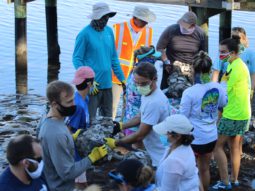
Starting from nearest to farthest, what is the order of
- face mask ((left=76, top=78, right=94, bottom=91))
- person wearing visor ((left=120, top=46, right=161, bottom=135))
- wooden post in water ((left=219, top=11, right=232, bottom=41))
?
face mask ((left=76, top=78, right=94, bottom=91)) < person wearing visor ((left=120, top=46, right=161, bottom=135)) < wooden post in water ((left=219, top=11, right=232, bottom=41))

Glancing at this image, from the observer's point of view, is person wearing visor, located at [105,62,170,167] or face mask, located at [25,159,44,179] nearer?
face mask, located at [25,159,44,179]

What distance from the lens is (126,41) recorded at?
8.00 m

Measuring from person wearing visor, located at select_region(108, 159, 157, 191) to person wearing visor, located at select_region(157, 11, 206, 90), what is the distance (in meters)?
4.34

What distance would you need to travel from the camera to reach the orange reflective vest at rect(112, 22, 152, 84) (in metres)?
7.93

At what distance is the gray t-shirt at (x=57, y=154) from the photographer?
4195 millimetres

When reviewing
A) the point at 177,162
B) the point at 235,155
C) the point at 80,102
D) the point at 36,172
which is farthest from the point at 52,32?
the point at 36,172

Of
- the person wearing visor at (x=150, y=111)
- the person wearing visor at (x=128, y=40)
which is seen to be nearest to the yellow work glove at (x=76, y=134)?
the person wearing visor at (x=150, y=111)

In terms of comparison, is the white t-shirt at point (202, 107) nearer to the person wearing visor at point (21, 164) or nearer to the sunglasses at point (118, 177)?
the sunglasses at point (118, 177)

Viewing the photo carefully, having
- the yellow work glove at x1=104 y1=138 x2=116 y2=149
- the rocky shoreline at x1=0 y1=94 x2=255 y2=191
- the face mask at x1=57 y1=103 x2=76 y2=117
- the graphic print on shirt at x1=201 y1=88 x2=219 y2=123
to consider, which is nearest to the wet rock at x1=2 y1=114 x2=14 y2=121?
the rocky shoreline at x1=0 y1=94 x2=255 y2=191

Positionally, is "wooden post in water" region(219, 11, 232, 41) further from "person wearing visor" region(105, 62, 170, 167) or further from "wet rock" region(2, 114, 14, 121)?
"person wearing visor" region(105, 62, 170, 167)

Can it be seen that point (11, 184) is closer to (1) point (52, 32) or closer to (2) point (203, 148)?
(2) point (203, 148)

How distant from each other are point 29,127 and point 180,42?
348cm

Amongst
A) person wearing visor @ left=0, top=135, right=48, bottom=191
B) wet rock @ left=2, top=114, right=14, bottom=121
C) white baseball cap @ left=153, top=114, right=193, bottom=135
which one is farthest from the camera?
wet rock @ left=2, top=114, right=14, bottom=121

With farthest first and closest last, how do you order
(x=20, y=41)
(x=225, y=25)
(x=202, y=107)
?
(x=20, y=41) → (x=225, y=25) → (x=202, y=107)
